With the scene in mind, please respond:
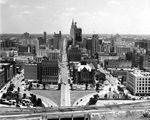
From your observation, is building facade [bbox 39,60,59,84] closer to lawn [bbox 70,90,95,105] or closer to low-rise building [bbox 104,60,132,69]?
lawn [bbox 70,90,95,105]

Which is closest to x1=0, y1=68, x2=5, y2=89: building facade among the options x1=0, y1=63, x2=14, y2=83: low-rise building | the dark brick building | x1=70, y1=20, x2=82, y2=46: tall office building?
x1=0, y1=63, x2=14, y2=83: low-rise building

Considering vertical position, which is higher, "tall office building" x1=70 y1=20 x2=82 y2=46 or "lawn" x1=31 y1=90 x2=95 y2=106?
"tall office building" x1=70 y1=20 x2=82 y2=46

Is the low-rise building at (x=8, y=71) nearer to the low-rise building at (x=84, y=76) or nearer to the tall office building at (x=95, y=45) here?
the low-rise building at (x=84, y=76)

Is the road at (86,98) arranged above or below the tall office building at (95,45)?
below

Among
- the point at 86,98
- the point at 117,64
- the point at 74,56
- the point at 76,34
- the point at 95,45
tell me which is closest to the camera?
the point at 86,98

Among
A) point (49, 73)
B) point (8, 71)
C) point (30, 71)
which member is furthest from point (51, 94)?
point (8, 71)

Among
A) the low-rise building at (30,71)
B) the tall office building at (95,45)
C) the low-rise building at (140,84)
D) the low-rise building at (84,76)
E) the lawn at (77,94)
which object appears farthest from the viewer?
the tall office building at (95,45)

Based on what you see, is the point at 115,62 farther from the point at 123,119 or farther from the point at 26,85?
the point at 123,119

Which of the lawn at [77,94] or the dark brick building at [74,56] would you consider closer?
the lawn at [77,94]

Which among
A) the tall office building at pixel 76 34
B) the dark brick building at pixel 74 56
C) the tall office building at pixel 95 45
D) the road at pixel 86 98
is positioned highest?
the tall office building at pixel 76 34

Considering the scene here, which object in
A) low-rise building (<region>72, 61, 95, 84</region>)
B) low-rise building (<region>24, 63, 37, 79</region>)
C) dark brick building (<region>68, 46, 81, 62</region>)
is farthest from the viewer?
dark brick building (<region>68, 46, 81, 62</region>)

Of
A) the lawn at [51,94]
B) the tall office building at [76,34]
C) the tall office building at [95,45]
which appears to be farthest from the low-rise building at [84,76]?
the tall office building at [76,34]

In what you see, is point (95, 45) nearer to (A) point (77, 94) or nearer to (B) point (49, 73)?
(B) point (49, 73)
